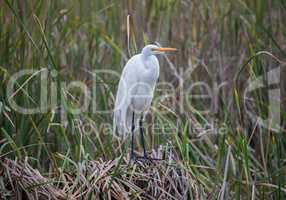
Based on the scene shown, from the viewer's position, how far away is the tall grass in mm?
2314

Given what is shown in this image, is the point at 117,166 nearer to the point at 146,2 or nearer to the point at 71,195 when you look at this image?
the point at 71,195

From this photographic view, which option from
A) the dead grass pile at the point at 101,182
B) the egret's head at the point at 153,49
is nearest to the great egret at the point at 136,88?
the egret's head at the point at 153,49

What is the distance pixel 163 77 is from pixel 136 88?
566 mm

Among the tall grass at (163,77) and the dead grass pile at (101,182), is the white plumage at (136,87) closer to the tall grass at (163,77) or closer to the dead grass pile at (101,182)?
the tall grass at (163,77)

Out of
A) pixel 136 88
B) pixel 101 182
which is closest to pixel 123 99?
pixel 136 88

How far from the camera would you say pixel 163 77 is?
10.3ft

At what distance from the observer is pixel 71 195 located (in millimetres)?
2070

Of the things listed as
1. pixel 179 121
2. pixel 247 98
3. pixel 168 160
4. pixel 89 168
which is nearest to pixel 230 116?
pixel 247 98

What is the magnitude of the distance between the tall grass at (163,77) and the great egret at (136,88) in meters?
0.08

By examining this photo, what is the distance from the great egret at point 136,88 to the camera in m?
2.47

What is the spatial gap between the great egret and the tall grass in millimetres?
77

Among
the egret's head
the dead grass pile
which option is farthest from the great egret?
the dead grass pile

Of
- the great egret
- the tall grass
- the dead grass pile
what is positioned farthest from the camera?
the great egret

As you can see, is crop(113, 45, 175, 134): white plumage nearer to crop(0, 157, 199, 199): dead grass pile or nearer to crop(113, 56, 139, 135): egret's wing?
crop(113, 56, 139, 135): egret's wing
